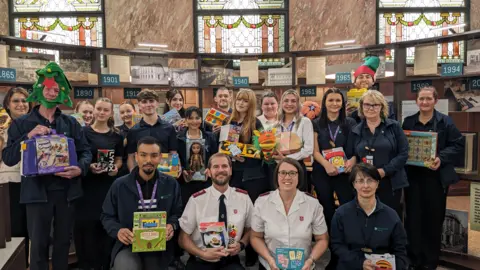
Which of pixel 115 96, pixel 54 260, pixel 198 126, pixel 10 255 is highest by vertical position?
pixel 115 96

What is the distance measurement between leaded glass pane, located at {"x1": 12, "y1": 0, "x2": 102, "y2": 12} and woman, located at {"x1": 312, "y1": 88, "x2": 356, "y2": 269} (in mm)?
6050

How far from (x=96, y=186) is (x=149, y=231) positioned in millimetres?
1068

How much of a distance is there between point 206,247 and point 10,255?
5.58 ft

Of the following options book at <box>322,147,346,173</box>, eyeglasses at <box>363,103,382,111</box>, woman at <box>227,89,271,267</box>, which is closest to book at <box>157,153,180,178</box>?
woman at <box>227,89,271,267</box>

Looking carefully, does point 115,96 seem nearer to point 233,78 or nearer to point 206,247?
point 233,78

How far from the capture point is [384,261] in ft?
10.0

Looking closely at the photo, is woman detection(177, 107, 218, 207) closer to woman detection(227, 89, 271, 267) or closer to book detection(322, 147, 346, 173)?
woman detection(227, 89, 271, 267)

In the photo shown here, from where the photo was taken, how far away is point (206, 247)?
3350 mm


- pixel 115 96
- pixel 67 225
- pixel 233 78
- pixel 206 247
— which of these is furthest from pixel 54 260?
pixel 233 78

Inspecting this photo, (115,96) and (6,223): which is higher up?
(115,96)

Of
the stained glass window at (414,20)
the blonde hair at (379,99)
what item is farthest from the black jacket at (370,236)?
the stained glass window at (414,20)

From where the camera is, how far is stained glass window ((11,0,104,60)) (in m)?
8.48

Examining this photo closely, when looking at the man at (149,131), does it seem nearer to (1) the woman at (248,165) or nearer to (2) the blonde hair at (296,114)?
(1) the woman at (248,165)

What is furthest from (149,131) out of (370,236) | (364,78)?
(364,78)
